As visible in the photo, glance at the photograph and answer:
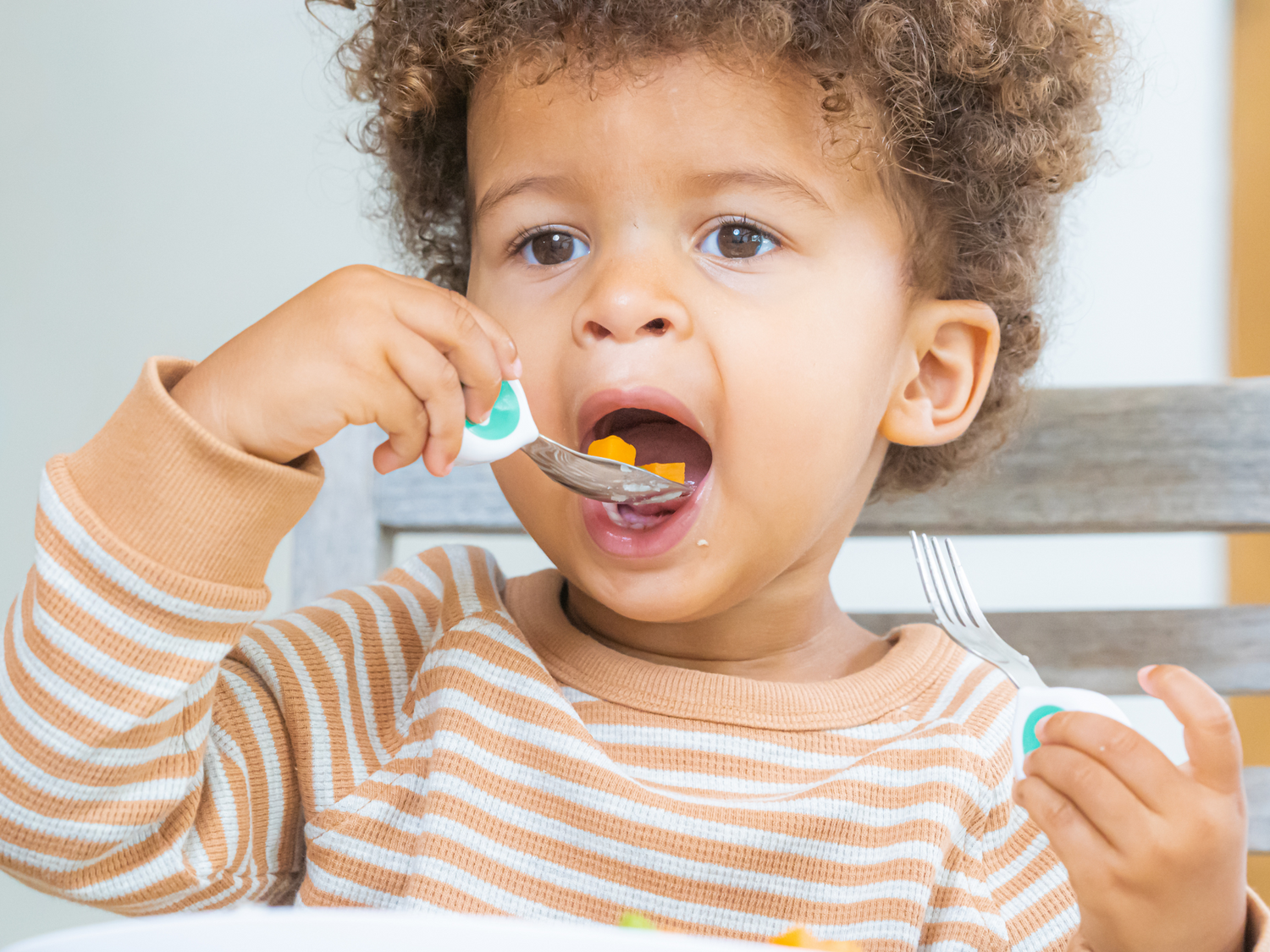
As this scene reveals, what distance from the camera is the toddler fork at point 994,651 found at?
1.97 ft

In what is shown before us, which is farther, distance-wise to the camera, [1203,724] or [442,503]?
[442,503]

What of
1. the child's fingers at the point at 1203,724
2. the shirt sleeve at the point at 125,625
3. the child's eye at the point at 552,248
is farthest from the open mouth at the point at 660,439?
the child's fingers at the point at 1203,724

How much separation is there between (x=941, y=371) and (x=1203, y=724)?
0.42 meters

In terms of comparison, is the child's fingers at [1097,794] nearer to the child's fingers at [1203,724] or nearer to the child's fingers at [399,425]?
the child's fingers at [1203,724]

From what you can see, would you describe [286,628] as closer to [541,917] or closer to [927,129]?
[541,917]

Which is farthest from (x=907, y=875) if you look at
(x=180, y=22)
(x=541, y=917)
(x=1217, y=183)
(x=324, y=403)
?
(x=180, y=22)

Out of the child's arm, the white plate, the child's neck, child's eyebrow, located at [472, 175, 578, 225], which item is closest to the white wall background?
the child's neck

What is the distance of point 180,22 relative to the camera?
1.67 m

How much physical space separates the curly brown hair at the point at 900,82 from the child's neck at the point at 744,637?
24cm

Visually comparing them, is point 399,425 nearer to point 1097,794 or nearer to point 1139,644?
point 1097,794

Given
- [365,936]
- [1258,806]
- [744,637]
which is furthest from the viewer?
[1258,806]

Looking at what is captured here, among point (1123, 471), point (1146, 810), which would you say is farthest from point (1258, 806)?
point (1146, 810)

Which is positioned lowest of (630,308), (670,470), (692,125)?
(670,470)

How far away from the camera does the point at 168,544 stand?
0.63m
